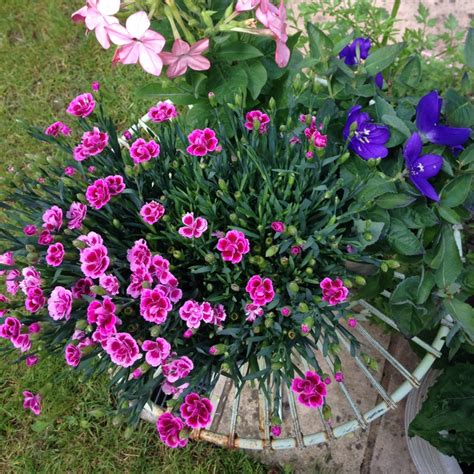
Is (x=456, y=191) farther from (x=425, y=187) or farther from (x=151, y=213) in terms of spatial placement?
(x=151, y=213)

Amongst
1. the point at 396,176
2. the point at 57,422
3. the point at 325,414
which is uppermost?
the point at 396,176

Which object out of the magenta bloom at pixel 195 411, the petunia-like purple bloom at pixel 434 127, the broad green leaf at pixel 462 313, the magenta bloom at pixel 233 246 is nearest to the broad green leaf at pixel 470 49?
the petunia-like purple bloom at pixel 434 127

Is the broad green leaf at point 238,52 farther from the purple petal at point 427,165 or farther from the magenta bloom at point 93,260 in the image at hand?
the magenta bloom at point 93,260

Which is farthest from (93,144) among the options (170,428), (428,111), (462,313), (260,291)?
(462,313)

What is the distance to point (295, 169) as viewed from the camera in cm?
103

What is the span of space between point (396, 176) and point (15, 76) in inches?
70.7

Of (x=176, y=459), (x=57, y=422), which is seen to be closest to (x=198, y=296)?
(x=176, y=459)

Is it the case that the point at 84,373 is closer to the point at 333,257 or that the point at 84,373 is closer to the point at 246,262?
the point at 246,262

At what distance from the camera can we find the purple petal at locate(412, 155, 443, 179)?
95cm

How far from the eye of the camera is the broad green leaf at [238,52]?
1.03 meters

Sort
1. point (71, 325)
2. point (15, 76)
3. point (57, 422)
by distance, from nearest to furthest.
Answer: point (71, 325)
point (57, 422)
point (15, 76)

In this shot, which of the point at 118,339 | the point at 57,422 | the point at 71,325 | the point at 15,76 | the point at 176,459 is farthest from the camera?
the point at 15,76

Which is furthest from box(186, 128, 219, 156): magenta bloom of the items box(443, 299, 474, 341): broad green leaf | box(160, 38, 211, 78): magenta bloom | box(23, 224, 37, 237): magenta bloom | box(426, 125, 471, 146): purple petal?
box(443, 299, 474, 341): broad green leaf

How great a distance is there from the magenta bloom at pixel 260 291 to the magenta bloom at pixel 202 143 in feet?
0.80
